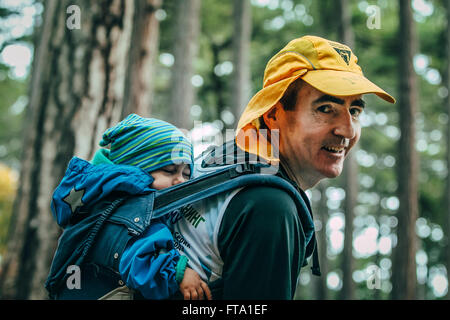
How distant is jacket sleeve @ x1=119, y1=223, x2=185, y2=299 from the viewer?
1.54 metres

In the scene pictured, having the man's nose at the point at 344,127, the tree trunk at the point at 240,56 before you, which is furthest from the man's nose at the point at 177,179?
the tree trunk at the point at 240,56

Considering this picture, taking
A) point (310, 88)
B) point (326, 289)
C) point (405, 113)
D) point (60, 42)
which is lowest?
point (326, 289)

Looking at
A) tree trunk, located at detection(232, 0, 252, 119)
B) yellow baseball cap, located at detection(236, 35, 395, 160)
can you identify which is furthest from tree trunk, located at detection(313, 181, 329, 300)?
yellow baseball cap, located at detection(236, 35, 395, 160)

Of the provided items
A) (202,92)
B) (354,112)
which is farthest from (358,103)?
(202,92)

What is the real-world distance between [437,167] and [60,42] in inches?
827

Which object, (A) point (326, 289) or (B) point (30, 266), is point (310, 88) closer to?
(B) point (30, 266)

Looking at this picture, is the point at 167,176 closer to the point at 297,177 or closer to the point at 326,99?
the point at 297,177

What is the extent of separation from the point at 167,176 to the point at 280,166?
0.59 meters

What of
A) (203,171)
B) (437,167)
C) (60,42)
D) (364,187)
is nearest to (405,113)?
(60,42)

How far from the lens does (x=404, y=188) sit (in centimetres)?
1026

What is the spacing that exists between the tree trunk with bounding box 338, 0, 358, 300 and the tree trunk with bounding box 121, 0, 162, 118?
786 centimetres

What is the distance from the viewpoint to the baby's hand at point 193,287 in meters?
1.54

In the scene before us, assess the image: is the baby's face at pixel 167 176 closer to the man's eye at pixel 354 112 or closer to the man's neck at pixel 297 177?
the man's neck at pixel 297 177

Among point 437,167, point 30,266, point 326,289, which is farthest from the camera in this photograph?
point 437,167
